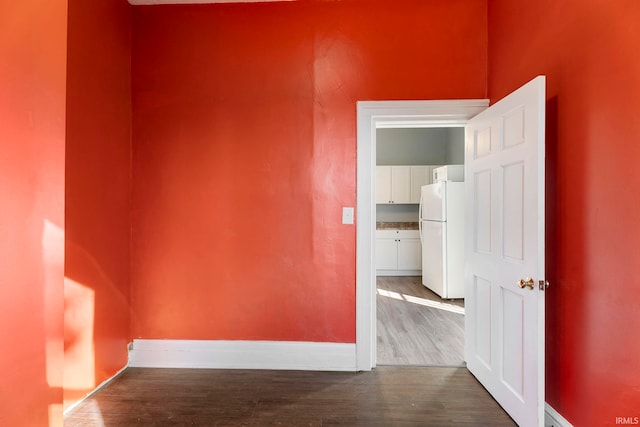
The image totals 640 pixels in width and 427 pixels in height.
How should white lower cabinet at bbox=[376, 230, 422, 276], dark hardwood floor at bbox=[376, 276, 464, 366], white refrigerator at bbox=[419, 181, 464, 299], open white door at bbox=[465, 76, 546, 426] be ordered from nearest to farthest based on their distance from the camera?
1. open white door at bbox=[465, 76, 546, 426]
2. dark hardwood floor at bbox=[376, 276, 464, 366]
3. white refrigerator at bbox=[419, 181, 464, 299]
4. white lower cabinet at bbox=[376, 230, 422, 276]

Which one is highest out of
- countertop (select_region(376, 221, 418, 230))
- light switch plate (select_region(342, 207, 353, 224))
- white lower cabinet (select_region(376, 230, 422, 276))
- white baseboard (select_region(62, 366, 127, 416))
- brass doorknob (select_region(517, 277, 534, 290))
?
light switch plate (select_region(342, 207, 353, 224))

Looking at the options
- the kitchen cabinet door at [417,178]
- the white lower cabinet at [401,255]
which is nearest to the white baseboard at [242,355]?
the white lower cabinet at [401,255]

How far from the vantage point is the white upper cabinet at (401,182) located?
607cm

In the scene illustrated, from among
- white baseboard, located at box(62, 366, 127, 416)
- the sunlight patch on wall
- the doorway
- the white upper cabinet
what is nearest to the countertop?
the doorway

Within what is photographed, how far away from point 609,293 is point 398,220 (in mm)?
4987

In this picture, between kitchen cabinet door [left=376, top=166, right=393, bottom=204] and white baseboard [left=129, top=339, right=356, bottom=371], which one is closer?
white baseboard [left=129, top=339, right=356, bottom=371]

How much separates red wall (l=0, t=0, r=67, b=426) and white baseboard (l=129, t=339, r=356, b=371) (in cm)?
116

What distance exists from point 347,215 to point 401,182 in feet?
A: 13.0

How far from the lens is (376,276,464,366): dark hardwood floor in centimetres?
264

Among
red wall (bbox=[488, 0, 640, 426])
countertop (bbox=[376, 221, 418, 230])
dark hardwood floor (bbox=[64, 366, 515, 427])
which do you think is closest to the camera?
red wall (bbox=[488, 0, 640, 426])

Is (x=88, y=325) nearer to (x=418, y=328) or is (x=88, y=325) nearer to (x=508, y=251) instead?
(x=508, y=251)

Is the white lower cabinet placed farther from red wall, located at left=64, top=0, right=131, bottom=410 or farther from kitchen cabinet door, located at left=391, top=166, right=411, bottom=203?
red wall, located at left=64, top=0, right=131, bottom=410

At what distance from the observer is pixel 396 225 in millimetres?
6219

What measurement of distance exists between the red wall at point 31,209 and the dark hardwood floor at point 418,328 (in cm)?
215
